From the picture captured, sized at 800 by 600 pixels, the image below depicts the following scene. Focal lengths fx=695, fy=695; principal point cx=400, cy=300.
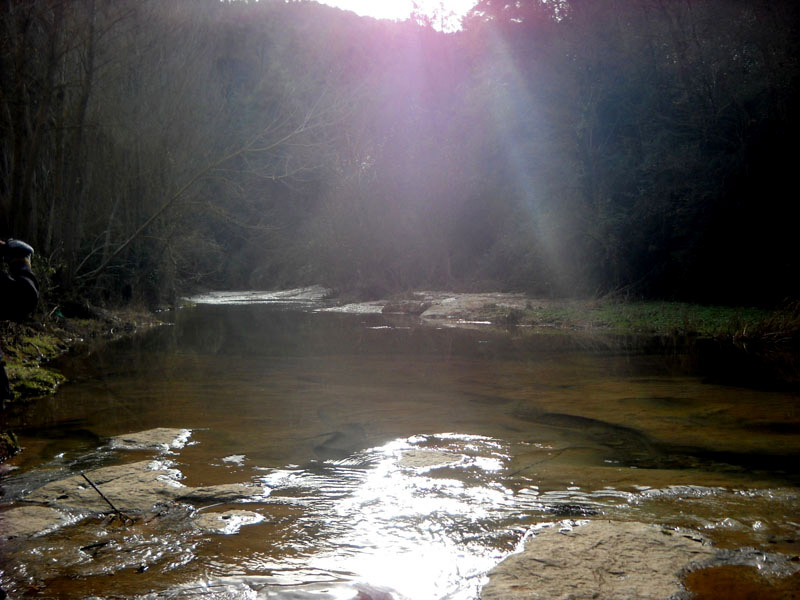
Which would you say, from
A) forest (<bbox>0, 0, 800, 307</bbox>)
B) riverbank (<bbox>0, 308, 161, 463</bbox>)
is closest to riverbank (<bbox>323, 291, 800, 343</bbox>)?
forest (<bbox>0, 0, 800, 307</bbox>)

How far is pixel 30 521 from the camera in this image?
3.67 m

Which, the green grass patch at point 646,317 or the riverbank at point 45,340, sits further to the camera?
the green grass patch at point 646,317

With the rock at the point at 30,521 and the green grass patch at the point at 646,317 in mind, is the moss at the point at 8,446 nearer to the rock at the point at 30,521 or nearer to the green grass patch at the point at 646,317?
the rock at the point at 30,521

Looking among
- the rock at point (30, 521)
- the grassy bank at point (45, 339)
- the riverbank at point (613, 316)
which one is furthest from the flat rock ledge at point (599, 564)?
the riverbank at point (613, 316)

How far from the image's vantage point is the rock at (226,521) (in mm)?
3594

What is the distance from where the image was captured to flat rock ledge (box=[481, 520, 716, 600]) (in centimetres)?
283

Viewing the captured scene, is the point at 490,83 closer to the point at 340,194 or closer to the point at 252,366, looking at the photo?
the point at 340,194

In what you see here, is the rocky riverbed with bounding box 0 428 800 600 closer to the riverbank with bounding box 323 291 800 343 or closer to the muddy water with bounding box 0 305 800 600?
the muddy water with bounding box 0 305 800 600

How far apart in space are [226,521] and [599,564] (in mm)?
1919

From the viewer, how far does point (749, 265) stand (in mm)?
17922

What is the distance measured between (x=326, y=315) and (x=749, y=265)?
1199 cm

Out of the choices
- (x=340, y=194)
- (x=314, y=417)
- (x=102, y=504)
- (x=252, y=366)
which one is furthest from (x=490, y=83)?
(x=102, y=504)

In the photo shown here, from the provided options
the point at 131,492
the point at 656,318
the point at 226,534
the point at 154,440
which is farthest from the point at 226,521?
the point at 656,318

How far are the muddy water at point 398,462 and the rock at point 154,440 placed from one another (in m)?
0.13
